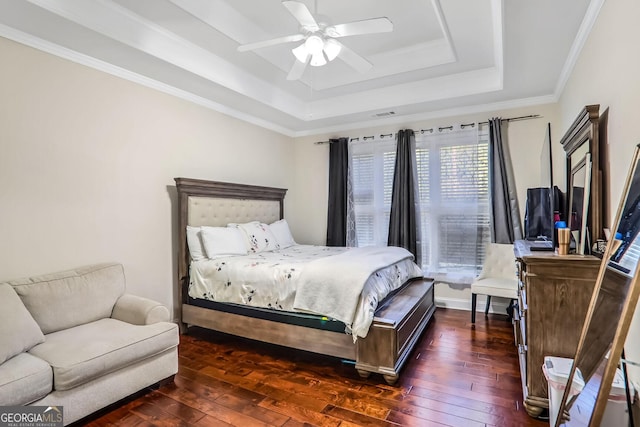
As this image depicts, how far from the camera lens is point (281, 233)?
14.8 feet

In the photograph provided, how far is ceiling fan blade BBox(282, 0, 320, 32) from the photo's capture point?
6.56ft

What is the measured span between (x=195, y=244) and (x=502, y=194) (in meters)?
3.48

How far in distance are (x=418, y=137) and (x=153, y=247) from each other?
346cm

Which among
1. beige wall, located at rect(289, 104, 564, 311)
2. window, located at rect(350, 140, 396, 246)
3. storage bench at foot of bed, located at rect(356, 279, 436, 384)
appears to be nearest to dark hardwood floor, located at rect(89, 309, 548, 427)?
storage bench at foot of bed, located at rect(356, 279, 436, 384)

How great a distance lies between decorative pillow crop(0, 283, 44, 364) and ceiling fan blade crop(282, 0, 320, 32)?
2479mm

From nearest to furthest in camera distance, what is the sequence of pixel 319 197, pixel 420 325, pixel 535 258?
pixel 535 258, pixel 420 325, pixel 319 197

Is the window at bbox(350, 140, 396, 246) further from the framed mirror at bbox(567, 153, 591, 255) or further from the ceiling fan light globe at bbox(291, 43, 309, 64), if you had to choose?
the ceiling fan light globe at bbox(291, 43, 309, 64)

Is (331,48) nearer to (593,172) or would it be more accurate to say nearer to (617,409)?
(593,172)

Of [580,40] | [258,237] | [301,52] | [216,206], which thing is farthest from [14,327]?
[580,40]

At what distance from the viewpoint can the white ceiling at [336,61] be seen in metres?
2.38

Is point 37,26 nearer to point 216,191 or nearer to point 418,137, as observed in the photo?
point 216,191

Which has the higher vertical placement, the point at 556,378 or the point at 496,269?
the point at 496,269

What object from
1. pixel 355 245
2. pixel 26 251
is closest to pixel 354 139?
pixel 355 245

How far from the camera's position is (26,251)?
2.50 meters
